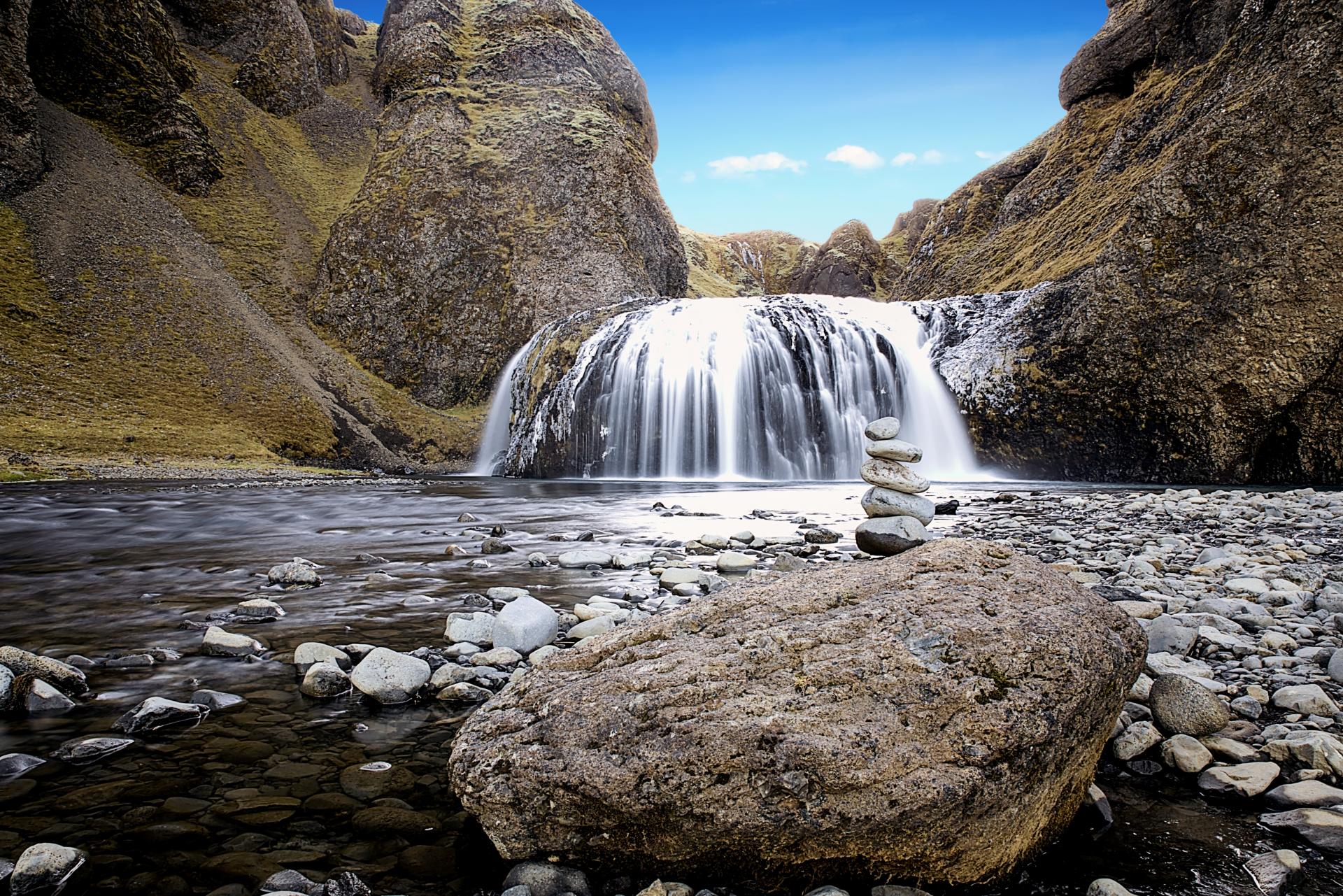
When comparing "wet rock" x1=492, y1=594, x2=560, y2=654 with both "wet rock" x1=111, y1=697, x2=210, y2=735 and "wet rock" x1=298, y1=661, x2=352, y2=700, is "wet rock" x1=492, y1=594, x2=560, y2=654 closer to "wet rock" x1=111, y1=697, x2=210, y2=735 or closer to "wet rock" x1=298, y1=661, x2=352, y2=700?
"wet rock" x1=298, y1=661, x2=352, y2=700

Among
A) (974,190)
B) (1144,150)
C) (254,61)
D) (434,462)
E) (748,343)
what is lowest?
(434,462)

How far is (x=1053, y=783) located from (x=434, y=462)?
3109cm

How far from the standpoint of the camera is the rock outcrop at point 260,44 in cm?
4453

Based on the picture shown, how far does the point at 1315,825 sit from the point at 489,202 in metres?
42.8

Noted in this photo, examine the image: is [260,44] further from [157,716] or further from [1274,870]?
[1274,870]

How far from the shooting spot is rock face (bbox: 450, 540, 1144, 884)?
6.14 feet

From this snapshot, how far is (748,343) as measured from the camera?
22172mm

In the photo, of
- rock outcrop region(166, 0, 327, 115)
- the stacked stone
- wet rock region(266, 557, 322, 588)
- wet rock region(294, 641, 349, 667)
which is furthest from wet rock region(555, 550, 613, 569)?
rock outcrop region(166, 0, 327, 115)

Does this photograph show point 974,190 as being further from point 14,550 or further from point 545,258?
point 14,550

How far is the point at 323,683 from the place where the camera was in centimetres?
329

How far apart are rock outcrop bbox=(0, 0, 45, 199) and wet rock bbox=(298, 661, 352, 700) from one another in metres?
34.4

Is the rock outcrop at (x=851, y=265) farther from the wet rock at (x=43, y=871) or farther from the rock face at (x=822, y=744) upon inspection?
the wet rock at (x=43, y=871)

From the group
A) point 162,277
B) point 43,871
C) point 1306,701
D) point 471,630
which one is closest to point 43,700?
point 43,871

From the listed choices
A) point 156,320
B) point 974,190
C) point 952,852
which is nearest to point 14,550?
point 952,852
